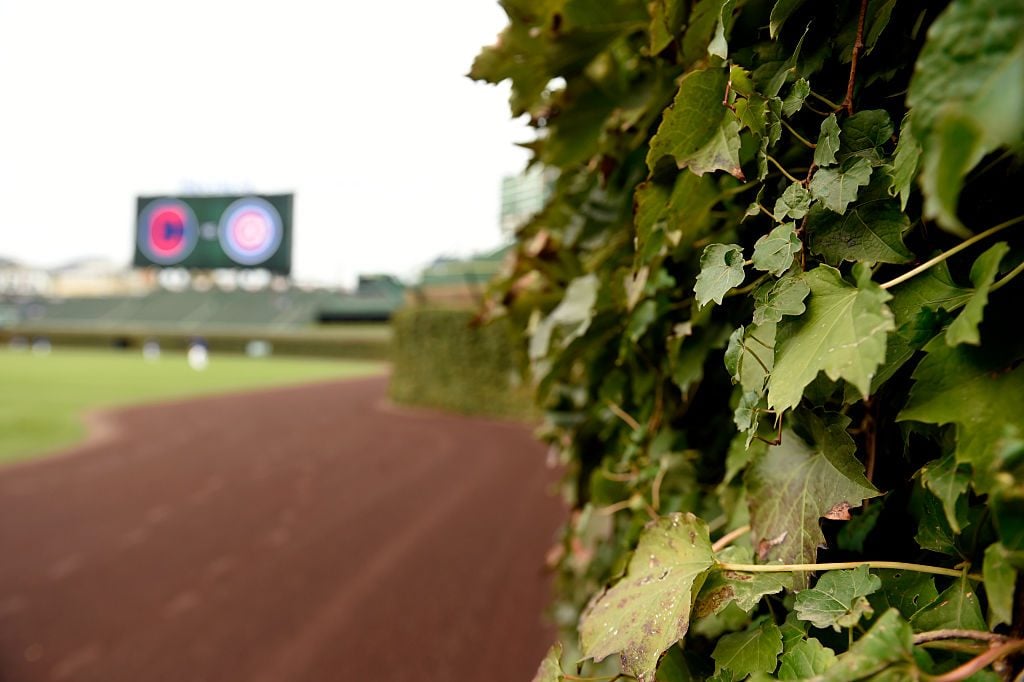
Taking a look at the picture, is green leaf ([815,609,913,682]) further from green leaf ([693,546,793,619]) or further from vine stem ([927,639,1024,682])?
green leaf ([693,546,793,619])

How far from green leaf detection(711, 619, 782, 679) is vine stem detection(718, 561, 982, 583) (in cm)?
6

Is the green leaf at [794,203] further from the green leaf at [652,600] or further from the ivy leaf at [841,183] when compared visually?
the green leaf at [652,600]

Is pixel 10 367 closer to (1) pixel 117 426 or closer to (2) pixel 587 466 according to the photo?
(1) pixel 117 426

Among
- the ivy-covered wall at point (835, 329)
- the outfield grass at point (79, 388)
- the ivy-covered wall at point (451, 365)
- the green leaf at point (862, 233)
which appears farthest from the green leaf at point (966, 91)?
the ivy-covered wall at point (451, 365)

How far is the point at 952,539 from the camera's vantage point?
1.95 ft

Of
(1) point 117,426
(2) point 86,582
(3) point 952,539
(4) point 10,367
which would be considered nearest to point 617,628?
(3) point 952,539

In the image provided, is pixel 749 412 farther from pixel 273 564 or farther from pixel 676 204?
pixel 273 564

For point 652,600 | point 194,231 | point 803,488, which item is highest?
point 194,231

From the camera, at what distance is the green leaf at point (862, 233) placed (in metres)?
0.62

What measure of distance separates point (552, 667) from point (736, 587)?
265 millimetres

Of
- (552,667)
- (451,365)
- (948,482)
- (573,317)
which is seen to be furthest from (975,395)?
(451,365)

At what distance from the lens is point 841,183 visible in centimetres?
64

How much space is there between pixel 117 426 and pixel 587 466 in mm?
13548

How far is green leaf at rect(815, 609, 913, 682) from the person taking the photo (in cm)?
48
